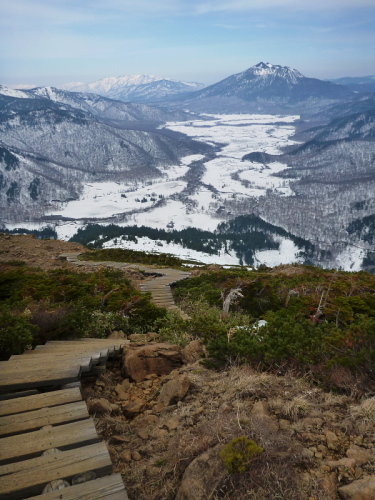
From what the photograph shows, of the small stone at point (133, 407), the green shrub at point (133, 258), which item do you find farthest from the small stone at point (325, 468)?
the green shrub at point (133, 258)

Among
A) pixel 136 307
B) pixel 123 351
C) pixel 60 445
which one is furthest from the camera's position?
pixel 136 307

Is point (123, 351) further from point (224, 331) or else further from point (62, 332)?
point (224, 331)

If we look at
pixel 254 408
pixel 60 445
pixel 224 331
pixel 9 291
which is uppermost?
pixel 60 445

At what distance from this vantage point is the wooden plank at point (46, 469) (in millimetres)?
2781

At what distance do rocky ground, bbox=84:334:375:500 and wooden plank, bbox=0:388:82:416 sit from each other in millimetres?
692

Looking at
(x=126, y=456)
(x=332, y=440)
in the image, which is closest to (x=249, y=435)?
(x=332, y=440)

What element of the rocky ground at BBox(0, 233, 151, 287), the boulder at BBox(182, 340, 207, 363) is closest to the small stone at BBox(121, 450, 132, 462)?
the boulder at BBox(182, 340, 207, 363)

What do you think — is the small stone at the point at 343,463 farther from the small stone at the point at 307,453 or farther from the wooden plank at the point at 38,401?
the wooden plank at the point at 38,401

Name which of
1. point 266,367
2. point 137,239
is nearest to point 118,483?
point 266,367

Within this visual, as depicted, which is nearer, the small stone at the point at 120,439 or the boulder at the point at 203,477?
the boulder at the point at 203,477

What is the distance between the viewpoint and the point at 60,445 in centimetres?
326

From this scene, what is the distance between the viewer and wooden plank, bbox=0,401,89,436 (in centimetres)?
353

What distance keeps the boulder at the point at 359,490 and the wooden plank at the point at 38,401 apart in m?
3.06

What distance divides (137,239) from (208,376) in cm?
14311
